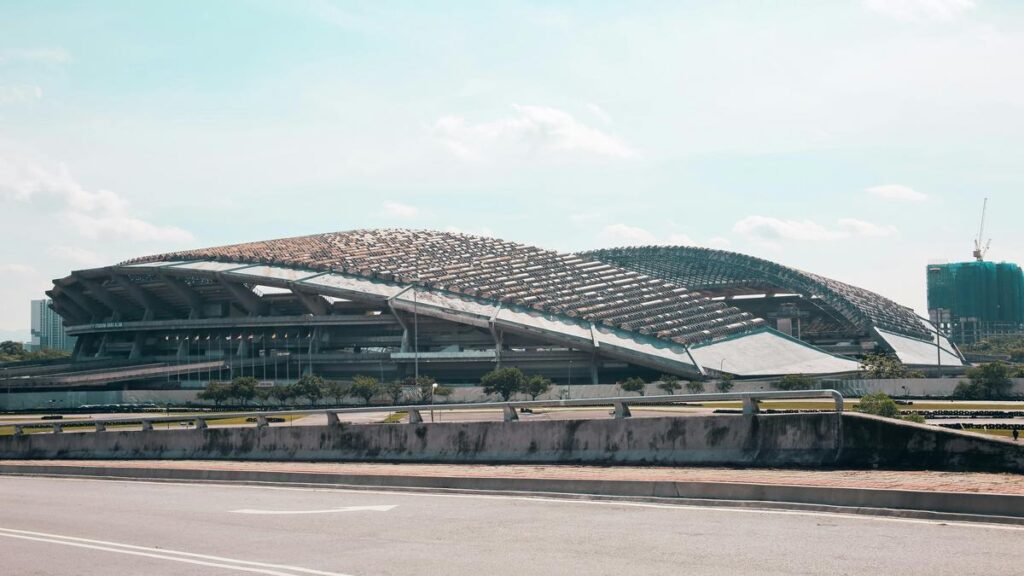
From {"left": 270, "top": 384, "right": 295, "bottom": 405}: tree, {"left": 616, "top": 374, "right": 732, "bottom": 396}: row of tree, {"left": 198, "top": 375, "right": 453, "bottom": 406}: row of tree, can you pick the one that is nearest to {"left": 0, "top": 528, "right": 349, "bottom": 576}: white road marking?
{"left": 616, "top": 374, "right": 732, "bottom": 396}: row of tree

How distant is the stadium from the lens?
349 ft

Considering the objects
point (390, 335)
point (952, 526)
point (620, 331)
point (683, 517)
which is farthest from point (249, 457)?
point (390, 335)

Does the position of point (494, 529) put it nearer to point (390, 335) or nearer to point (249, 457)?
point (249, 457)

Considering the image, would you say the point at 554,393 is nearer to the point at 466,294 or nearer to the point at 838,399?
the point at 466,294

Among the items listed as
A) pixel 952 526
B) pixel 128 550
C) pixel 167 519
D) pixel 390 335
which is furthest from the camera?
pixel 390 335

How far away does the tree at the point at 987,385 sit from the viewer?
268ft

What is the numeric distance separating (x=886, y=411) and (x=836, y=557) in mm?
31342

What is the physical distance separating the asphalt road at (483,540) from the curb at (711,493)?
0.45 metres

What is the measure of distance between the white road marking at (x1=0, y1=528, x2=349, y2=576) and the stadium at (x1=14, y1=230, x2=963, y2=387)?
83487 mm

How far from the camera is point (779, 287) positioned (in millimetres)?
167250

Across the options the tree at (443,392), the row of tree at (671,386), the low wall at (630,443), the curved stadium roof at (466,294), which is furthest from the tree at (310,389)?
the low wall at (630,443)

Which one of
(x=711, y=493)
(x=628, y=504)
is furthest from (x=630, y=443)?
(x=711, y=493)

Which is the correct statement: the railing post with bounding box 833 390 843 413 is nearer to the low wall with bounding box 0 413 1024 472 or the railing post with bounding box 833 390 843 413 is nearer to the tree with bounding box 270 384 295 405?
the low wall with bounding box 0 413 1024 472

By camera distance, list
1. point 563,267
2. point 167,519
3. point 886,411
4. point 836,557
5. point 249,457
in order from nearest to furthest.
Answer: point 836,557, point 167,519, point 249,457, point 886,411, point 563,267
